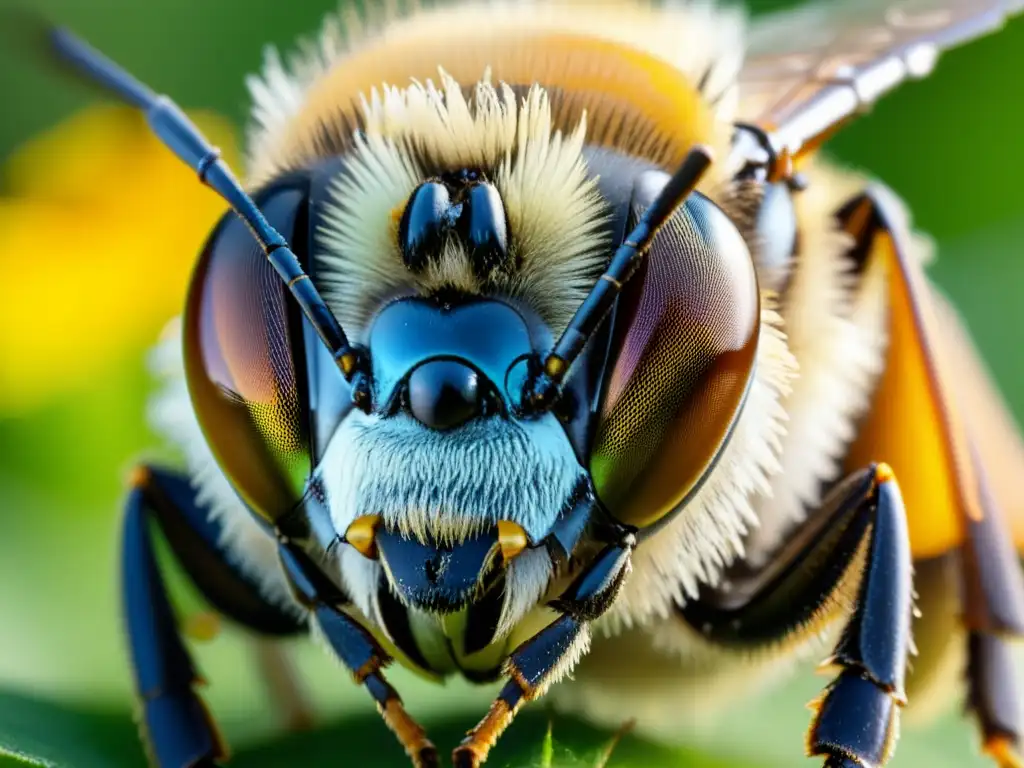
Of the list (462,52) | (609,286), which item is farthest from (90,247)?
(609,286)

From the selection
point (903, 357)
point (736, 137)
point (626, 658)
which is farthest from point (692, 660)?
point (736, 137)

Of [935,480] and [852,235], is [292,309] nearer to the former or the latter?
[852,235]

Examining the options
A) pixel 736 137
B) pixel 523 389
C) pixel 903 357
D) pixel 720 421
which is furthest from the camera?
pixel 903 357

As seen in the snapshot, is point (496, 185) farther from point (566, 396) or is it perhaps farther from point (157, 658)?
point (157, 658)

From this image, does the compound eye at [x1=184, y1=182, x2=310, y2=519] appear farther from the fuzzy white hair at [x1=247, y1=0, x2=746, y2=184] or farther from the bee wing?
the bee wing

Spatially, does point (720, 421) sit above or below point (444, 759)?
above

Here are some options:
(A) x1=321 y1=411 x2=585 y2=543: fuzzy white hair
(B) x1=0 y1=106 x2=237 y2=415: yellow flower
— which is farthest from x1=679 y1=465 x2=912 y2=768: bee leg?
(B) x1=0 y1=106 x2=237 y2=415: yellow flower

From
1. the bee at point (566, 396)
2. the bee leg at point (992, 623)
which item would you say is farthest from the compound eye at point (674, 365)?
the bee leg at point (992, 623)
